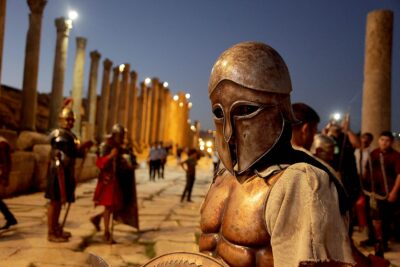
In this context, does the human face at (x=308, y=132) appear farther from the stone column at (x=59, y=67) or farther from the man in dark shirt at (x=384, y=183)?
the stone column at (x=59, y=67)

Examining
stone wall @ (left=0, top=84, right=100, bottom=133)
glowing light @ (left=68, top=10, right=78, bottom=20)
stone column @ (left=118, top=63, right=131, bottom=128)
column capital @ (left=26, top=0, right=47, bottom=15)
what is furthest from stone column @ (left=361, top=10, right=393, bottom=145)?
stone column @ (left=118, top=63, right=131, bottom=128)

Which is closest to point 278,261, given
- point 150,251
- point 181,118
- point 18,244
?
point 150,251

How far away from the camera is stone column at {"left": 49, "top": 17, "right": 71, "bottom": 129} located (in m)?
16.7

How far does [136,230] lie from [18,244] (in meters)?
2.06

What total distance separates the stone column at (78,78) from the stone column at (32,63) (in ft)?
11.9

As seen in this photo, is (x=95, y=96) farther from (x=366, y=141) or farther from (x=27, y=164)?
(x=366, y=141)

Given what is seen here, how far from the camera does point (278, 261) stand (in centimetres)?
161

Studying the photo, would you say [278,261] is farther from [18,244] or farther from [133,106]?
[133,106]

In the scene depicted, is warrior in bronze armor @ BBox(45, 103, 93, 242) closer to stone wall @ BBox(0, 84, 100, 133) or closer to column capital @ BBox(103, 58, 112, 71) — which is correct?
stone wall @ BBox(0, 84, 100, 133)

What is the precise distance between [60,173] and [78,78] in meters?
14.4

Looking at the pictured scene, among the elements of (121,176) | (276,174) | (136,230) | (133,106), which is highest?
(133,106)

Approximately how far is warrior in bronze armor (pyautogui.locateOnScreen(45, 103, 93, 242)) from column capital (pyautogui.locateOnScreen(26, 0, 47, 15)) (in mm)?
10663

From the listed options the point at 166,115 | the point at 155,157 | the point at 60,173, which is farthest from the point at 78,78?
the point at 166,115

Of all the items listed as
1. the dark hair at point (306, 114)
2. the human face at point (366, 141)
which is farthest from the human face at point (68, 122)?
the human face at point (366, 141)
